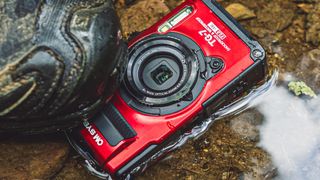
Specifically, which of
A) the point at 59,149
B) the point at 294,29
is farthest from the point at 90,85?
the point at 294,29

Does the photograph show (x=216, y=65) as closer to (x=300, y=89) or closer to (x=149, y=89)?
(x=149, y=89)

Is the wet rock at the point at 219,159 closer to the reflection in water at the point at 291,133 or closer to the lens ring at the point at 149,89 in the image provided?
the reflection in water at the point at 291,133

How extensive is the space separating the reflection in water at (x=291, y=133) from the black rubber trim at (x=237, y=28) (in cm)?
41

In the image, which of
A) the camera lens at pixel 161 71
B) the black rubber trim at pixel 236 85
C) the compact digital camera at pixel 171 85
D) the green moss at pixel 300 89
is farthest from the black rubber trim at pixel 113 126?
the green moss at pixel 300 89

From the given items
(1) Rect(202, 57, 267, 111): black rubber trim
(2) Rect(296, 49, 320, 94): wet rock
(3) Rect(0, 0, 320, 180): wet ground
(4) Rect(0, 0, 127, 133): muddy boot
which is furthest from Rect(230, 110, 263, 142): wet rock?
(4) Rect(0, 0, 127, 133): muddy boot

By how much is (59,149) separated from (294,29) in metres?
1.46

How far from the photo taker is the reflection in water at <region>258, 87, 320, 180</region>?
2.72 m

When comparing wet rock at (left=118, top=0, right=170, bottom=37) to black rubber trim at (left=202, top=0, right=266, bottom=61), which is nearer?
black rubber trim at (left=202, top=0, right=266, bottom=61)

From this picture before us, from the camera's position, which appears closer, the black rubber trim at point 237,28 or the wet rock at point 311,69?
the black rubber trim at point 237,28

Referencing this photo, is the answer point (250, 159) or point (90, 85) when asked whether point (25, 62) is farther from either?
point (250, 159)

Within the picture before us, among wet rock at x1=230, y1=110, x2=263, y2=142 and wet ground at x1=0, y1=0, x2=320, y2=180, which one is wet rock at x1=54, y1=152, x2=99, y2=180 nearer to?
wet ground at x1=0, y1=0, x2=320, y2=180

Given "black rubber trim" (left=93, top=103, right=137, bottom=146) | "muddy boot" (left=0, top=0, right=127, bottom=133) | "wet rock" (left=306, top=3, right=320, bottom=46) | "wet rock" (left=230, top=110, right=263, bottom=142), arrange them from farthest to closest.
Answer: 1. "wet rock" (left=306, top=3, right=320, bottom=46)
2. "wet rock" (left=230, top=110, right=263, bottom=142)
3. "black rubber trim" (left=93, top=103, right=137, bottom=146)
4. "muddy boot" (left=0, top=0, right=127, bottom=133)

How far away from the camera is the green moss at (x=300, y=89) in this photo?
288cm

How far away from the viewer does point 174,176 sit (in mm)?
2719
